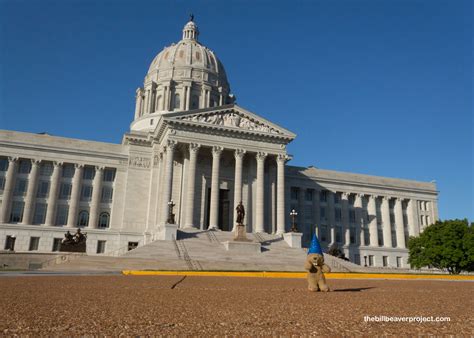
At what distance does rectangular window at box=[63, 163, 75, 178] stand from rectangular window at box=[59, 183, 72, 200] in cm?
133

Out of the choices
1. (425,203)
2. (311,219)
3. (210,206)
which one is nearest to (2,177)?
(210,206)

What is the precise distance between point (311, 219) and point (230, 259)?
29906 mm

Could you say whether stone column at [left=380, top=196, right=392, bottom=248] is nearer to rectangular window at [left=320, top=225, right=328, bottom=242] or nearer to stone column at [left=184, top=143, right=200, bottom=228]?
rectangular window at [left=320, top=225, right=328, bottom=242]

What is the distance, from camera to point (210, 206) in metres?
50.8

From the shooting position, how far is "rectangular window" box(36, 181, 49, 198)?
54438 mm

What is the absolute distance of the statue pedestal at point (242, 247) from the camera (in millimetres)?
42031

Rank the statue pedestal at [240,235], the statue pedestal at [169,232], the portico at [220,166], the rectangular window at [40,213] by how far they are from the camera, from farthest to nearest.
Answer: the rectangular window at [40,213]
the portico at [220,166]
the statue pedestal at [240,235]
the statue pedestal at [169,232]

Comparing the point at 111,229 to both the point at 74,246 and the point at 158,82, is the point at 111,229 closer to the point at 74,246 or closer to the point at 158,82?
the point at 74,246

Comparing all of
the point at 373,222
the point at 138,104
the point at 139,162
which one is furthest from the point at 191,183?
the point at 373,222

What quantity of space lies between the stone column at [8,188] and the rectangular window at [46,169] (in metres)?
3.14

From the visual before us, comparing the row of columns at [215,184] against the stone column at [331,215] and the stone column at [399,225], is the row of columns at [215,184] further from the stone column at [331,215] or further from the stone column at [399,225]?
the stone column at [399,225]

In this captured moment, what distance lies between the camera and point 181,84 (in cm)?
7506

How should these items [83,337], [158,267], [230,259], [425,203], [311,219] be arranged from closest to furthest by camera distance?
[83,337] < [158,267] < [230,259] < [311,219] < [425,203]

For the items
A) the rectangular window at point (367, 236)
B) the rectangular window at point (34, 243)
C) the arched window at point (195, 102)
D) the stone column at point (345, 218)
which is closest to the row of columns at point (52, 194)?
the rectangular window at point (34, 243)
